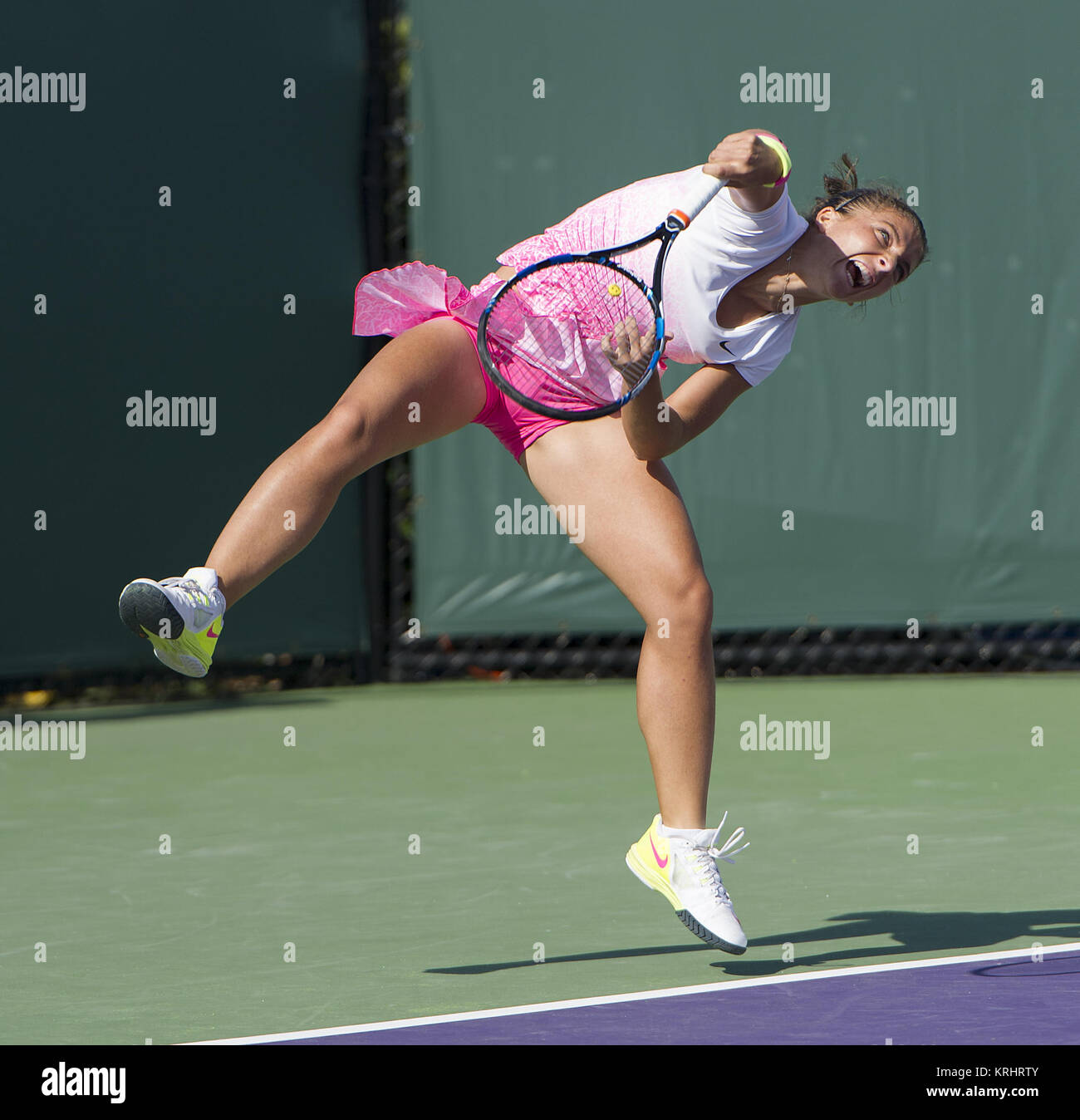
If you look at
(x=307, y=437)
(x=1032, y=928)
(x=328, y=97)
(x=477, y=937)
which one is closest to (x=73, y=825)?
(x=477, y=937)

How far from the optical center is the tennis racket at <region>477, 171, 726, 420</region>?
325 cm

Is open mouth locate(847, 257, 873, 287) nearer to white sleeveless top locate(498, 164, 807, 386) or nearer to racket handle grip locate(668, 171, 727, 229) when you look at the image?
white sleeveless top locate(498, 164, 807, 386)

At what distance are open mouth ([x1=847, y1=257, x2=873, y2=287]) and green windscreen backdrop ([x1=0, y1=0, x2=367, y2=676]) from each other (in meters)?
4.19

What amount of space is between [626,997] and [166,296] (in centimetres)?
467

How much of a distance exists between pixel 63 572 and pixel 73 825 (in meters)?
2.12

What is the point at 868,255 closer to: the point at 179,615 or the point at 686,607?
the point at 686,607

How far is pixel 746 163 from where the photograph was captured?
309cm

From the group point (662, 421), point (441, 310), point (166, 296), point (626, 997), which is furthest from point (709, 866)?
point (166, 296)

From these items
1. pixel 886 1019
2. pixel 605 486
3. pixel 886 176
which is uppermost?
pixel 886 176

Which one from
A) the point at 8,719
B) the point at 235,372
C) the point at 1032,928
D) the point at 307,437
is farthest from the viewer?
the point at 235,372

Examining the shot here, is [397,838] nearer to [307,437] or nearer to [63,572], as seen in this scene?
[307,437]

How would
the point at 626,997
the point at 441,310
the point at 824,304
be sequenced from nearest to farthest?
the point at 626,997 < the point at 441,310 < the point at 824,304

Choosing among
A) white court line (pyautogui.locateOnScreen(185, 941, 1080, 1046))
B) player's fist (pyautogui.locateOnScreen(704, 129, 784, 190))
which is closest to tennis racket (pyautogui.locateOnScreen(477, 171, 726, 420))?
player's fist (pyautogui.locateOnScreen(704, 129, 784, 190))

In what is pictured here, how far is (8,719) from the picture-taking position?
6.79m
